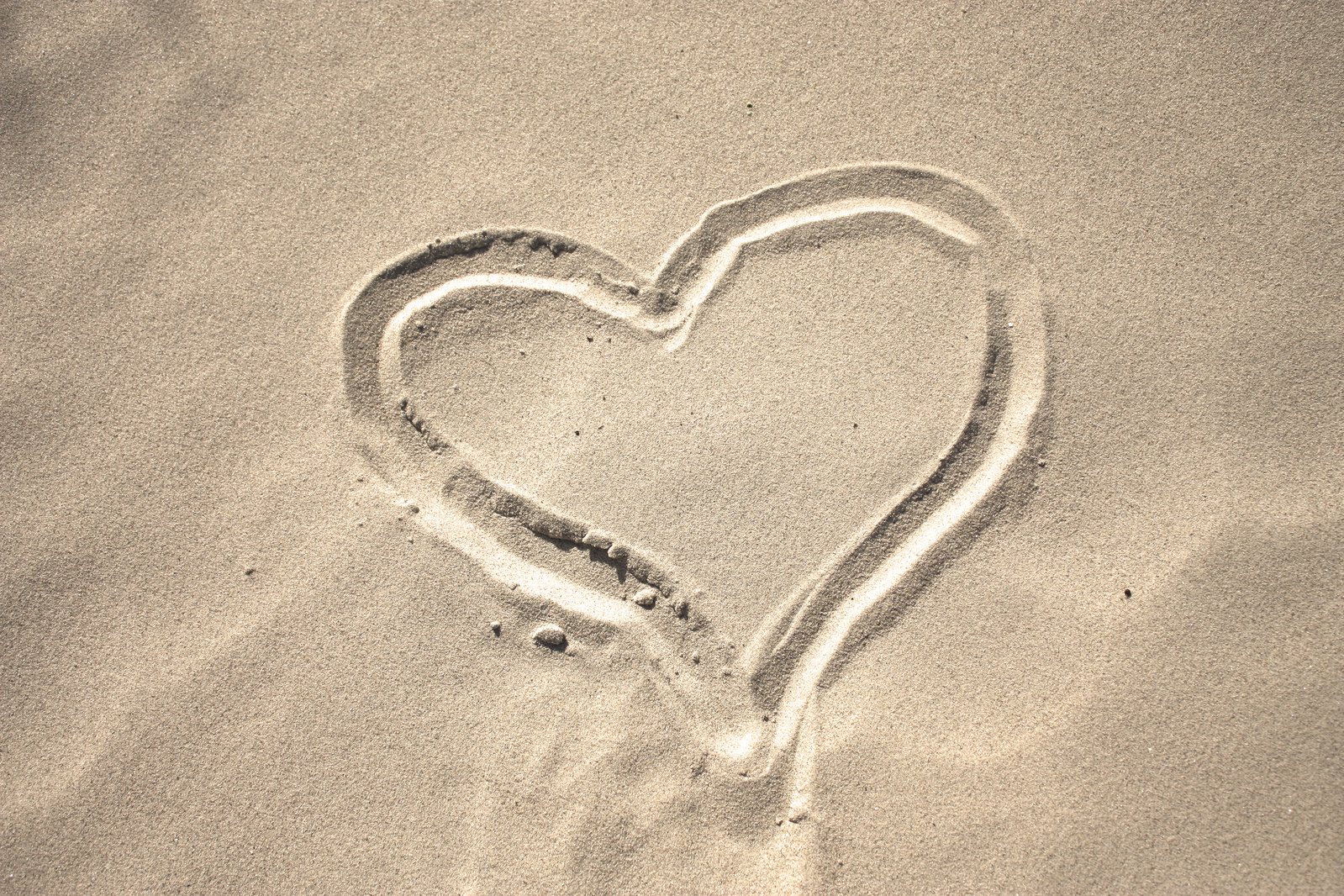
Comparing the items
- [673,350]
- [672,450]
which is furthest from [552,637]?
[673,350]

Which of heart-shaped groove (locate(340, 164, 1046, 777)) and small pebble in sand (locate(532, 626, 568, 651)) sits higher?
heart-shaped groove (locate(340, 164, 1046, 777))

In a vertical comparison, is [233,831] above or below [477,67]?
below

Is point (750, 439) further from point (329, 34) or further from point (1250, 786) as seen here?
point (329, 34)

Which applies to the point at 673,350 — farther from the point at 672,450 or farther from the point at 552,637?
the point at 552,637

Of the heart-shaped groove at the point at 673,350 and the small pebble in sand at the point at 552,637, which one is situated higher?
the heart-shaped groove at the point at 673,350

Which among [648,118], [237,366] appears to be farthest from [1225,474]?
[237,366]
